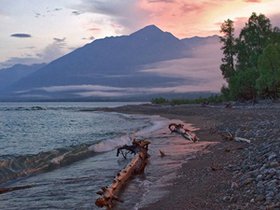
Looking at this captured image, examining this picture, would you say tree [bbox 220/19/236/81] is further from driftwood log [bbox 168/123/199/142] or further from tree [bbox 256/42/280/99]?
driftwood log [bbox 168/123/199/142]

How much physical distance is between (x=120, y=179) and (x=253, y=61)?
7679cm

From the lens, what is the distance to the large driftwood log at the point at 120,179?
11070 mm

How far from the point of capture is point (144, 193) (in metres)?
12.7

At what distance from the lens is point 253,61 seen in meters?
85.5

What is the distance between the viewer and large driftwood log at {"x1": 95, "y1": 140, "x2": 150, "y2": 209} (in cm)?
1107

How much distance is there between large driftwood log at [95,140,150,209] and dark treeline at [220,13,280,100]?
180 feet

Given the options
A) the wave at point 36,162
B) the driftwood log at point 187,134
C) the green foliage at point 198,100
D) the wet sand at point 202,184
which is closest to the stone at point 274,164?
the wet sand at point 202,184

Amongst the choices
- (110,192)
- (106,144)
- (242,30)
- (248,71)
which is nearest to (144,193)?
(110,192)

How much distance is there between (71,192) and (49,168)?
626 centimetres

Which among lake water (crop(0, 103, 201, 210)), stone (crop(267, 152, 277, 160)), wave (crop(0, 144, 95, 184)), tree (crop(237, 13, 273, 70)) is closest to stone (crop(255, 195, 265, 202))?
lake water (crop(0, 103, 201, 210))

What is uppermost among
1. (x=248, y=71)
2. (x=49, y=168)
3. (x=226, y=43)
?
(x=226, y=43)

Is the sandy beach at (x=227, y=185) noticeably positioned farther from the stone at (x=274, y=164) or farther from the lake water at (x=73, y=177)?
the lake water at (x=73, y=177)

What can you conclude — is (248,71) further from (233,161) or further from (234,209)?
(234,209)

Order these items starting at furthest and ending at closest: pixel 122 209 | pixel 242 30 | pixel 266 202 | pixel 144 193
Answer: pixel 242 30 < pixel 144 193 < pixel 122 209 < pixel 266 202
